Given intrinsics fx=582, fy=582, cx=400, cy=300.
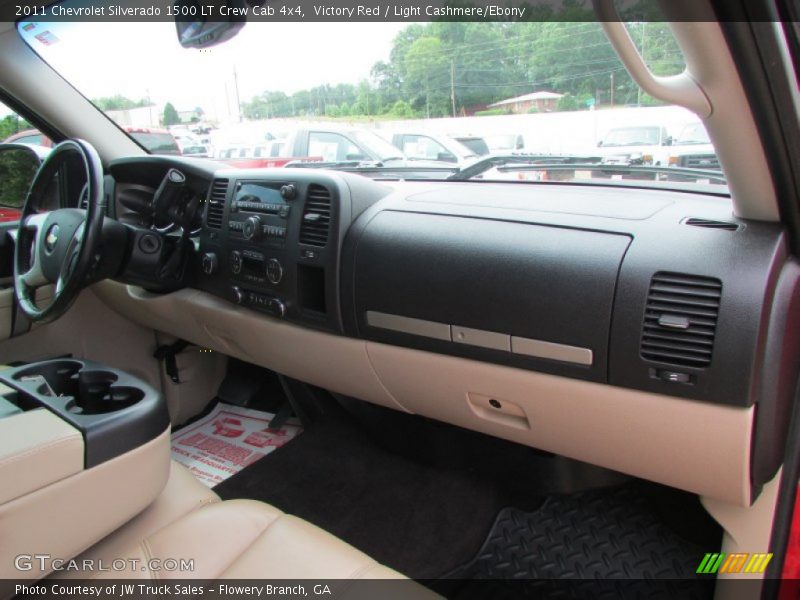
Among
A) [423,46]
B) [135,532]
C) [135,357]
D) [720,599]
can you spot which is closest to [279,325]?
[135,532]

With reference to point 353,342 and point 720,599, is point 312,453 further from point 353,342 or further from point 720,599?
point 720,599

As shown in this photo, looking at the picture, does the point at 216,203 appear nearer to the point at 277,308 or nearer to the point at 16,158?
the point at 277,308

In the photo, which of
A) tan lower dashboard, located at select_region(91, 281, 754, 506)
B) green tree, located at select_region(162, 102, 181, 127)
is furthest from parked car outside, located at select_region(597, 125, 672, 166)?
green tree, located at select_region(162, 102, 181, 127)

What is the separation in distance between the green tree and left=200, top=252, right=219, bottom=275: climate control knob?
3.25ft

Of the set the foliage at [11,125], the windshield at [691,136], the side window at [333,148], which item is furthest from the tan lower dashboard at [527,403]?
the foliage at [11,125]

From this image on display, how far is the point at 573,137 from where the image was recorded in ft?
5.82

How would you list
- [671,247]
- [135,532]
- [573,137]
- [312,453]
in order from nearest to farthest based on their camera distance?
[671,247]
[135,532]
[573,137]
[312,453]

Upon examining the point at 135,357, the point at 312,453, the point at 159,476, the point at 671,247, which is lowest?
the point at 312,453

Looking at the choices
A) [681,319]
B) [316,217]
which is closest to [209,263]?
[316,217]

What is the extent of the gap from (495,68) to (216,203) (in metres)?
1.10

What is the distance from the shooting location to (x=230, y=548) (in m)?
1.30

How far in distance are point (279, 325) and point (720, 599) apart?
1479 mm

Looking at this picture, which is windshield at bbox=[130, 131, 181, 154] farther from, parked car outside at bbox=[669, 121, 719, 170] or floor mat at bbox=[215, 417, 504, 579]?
parked car outside at bbox=[669, 121, 719, 170]
